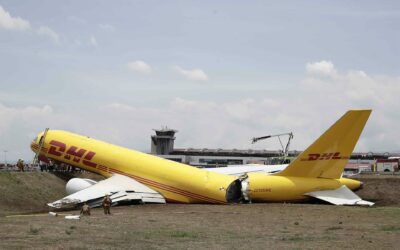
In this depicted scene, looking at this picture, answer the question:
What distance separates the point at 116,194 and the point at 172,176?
14.1 ft

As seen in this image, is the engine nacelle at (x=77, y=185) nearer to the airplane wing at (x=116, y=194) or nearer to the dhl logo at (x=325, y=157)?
the airplane wing at (x=116, y=194)

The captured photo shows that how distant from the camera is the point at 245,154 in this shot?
187 meters

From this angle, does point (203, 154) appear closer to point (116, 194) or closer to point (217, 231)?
point (116, 194)

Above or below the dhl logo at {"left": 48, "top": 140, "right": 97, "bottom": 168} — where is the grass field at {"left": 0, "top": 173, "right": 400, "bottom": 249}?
below

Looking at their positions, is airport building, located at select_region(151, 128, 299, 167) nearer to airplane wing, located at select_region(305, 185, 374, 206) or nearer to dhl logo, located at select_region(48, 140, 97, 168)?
dhl logo, located at select_region(48, 140, 97, 168)

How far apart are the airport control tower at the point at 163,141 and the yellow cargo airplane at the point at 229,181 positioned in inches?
4616

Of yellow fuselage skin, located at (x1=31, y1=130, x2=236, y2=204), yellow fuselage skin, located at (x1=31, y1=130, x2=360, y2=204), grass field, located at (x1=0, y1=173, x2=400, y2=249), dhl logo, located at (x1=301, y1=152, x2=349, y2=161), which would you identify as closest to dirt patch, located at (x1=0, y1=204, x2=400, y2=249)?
grass field, located at (x1=0, y1=173, x2=400, y2=249)

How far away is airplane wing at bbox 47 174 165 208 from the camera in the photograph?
39.1 metres

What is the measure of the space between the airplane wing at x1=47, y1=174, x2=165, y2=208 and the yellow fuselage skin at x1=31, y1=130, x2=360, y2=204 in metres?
0.63

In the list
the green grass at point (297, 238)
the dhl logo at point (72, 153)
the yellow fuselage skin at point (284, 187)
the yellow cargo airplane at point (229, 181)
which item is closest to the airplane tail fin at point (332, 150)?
the yellow cargo airplane at point (229, 181)

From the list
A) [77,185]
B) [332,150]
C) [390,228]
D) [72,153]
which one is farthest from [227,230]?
[72,153]

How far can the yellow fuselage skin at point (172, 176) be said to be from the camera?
38625mm

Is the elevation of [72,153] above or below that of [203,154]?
below

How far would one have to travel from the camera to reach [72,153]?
4975cm
